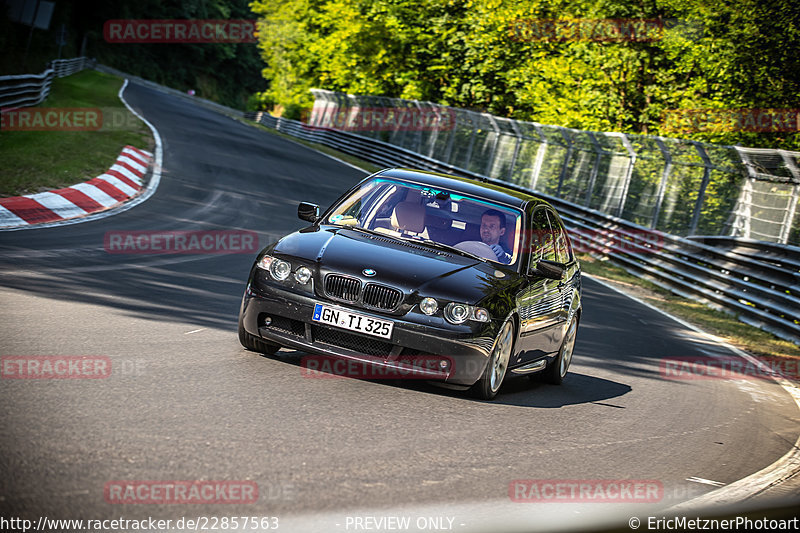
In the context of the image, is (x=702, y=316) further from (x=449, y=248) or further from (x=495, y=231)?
(x=449, y=248)

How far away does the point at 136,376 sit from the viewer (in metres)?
5.93

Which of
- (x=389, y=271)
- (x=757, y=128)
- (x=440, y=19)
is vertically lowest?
(x=389, y=271)

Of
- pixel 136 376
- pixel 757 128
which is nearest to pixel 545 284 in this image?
pixel 136 376

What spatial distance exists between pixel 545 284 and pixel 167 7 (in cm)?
9778

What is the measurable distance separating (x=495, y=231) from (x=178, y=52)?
10276 cm

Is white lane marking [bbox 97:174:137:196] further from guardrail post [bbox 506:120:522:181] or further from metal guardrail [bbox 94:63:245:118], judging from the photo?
metal guardrail [bbox 94:63:245:118]

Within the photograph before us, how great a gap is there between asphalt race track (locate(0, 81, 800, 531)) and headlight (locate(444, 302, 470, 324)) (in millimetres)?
596

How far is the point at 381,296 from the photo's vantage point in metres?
6.67

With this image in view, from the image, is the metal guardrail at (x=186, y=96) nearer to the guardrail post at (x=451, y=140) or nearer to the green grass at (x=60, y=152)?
the guardrail post at (x=451, y=140)

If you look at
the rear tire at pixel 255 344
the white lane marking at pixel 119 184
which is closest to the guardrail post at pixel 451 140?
the white lane marking at pixel 119 184

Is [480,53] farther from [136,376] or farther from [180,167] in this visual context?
[136,376]

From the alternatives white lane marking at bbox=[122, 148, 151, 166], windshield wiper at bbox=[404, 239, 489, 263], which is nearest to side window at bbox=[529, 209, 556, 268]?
windshield wiper at bbox=[404, 239, 489, 263]

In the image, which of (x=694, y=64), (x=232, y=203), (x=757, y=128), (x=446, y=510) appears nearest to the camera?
(x=446, y=510)

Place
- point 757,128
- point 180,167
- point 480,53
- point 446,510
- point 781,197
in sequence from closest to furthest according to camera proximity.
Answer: point 446,510 → point 781,197 → point 180,167 → point 757,128 → point 480,53
